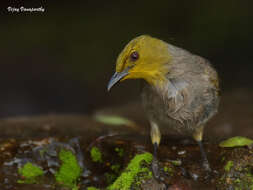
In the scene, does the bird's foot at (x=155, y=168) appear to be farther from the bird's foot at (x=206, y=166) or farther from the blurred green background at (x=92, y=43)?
the blurred green background at (x=92, y=43)

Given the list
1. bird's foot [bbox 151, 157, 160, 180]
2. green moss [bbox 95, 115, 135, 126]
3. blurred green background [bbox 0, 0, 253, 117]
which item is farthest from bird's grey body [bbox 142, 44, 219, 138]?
blurred green background [bbox 0, 0, 253, 117]

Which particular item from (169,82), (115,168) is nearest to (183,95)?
(169,82)

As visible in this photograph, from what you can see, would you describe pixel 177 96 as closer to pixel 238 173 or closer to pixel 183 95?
pixel 183 95

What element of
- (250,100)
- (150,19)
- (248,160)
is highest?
(150,19)

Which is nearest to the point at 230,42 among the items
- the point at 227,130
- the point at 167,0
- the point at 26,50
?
the point at 167,0

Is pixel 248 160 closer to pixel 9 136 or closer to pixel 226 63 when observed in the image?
pixel 9 136

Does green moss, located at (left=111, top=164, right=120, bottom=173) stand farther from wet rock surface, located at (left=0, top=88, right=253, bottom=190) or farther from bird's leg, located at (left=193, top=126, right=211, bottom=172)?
bird's leg, located at (left=193, top=126, right=211, bottom=172)
